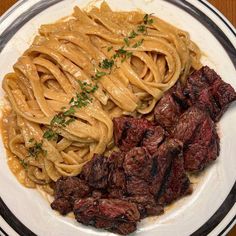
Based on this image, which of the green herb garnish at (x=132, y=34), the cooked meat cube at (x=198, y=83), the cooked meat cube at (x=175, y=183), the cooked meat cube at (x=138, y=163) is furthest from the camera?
the green herb garnish at (x=132, y=34)

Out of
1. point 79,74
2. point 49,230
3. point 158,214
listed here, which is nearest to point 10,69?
point 79,74

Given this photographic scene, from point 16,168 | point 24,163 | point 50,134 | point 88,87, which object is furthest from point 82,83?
point 16,168

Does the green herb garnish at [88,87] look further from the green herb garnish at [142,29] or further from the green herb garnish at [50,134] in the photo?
the green herb garnish at [142,29]

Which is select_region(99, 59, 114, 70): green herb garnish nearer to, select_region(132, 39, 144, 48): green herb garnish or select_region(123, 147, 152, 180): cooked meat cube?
select_region(132, 39, 144, 48): green herb garnish

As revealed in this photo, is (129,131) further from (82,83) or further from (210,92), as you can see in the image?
(210,92)

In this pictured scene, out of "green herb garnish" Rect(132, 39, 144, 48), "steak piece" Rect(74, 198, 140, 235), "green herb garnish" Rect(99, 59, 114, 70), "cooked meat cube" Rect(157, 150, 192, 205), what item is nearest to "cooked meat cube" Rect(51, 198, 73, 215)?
"steak piece" Rect(74, 198, 140, 235)

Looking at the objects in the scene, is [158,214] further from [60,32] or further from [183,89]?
[60,32]

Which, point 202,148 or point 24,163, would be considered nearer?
point 202,148

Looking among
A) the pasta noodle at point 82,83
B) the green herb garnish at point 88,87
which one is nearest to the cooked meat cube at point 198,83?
the pasta noodle at point 82,83
